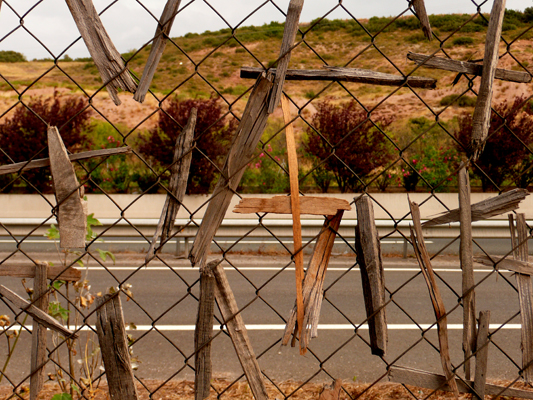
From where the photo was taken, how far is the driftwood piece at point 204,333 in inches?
45.9

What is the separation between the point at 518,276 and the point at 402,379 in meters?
0.47

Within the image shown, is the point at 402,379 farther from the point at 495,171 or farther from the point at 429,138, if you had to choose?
the point at 429,138

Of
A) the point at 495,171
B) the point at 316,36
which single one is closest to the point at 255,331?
the point at 495,171

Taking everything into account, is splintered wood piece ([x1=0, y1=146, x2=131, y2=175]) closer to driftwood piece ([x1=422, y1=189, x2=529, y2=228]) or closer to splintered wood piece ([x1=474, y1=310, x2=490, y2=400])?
driftwood piece ([x1=422, y1=189, x2=529, y2=228])

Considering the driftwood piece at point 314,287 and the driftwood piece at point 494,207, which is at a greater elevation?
the driftwood piece at point 494,207

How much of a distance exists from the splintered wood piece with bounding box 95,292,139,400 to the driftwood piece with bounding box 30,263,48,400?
0.25 metres

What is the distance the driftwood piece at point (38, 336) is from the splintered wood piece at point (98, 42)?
1.92ft

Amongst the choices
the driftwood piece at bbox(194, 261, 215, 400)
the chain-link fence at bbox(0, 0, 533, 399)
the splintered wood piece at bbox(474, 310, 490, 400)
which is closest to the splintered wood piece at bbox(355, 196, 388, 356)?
the chain-link fence at bbox(0, 0, 533, 399)

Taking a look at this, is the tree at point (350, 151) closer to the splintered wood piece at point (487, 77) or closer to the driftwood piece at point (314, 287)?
the splintered wood piece at point (487, 77)

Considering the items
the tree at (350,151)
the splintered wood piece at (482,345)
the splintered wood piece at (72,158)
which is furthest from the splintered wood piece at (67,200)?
the tree at (350,151)

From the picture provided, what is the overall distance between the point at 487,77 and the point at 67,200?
3.67ft

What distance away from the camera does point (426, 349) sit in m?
3.57

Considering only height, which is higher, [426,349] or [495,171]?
[495,171]

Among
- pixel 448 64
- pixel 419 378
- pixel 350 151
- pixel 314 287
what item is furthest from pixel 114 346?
pixel 350 151
